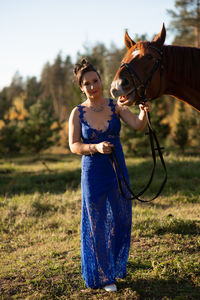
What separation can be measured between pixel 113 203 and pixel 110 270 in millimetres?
655

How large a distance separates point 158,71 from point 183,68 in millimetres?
258

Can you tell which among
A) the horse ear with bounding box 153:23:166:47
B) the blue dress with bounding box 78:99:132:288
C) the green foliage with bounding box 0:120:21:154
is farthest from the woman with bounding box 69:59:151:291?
the green foliage with bounding box 0:120:21:154

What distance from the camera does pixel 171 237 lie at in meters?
4.30

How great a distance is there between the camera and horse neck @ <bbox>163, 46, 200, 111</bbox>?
2.90 m

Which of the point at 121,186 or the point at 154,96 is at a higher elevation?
the point at 154,96

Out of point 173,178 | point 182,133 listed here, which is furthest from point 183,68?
point 182,133

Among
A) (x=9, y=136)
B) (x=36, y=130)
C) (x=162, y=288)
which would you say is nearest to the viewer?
(x=162, y=288)

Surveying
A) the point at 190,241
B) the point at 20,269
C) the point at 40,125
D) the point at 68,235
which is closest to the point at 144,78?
the point at 190,241

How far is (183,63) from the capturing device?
2920 mm

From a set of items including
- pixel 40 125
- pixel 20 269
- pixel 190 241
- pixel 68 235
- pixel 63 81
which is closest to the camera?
pixel 20 269

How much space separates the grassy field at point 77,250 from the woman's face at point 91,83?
1.91 meters

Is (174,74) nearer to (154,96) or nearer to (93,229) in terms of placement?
(154,96)

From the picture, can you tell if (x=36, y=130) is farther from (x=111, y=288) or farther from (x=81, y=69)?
(x=111, y=288)

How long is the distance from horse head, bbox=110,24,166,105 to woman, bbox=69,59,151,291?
0.20 meters
